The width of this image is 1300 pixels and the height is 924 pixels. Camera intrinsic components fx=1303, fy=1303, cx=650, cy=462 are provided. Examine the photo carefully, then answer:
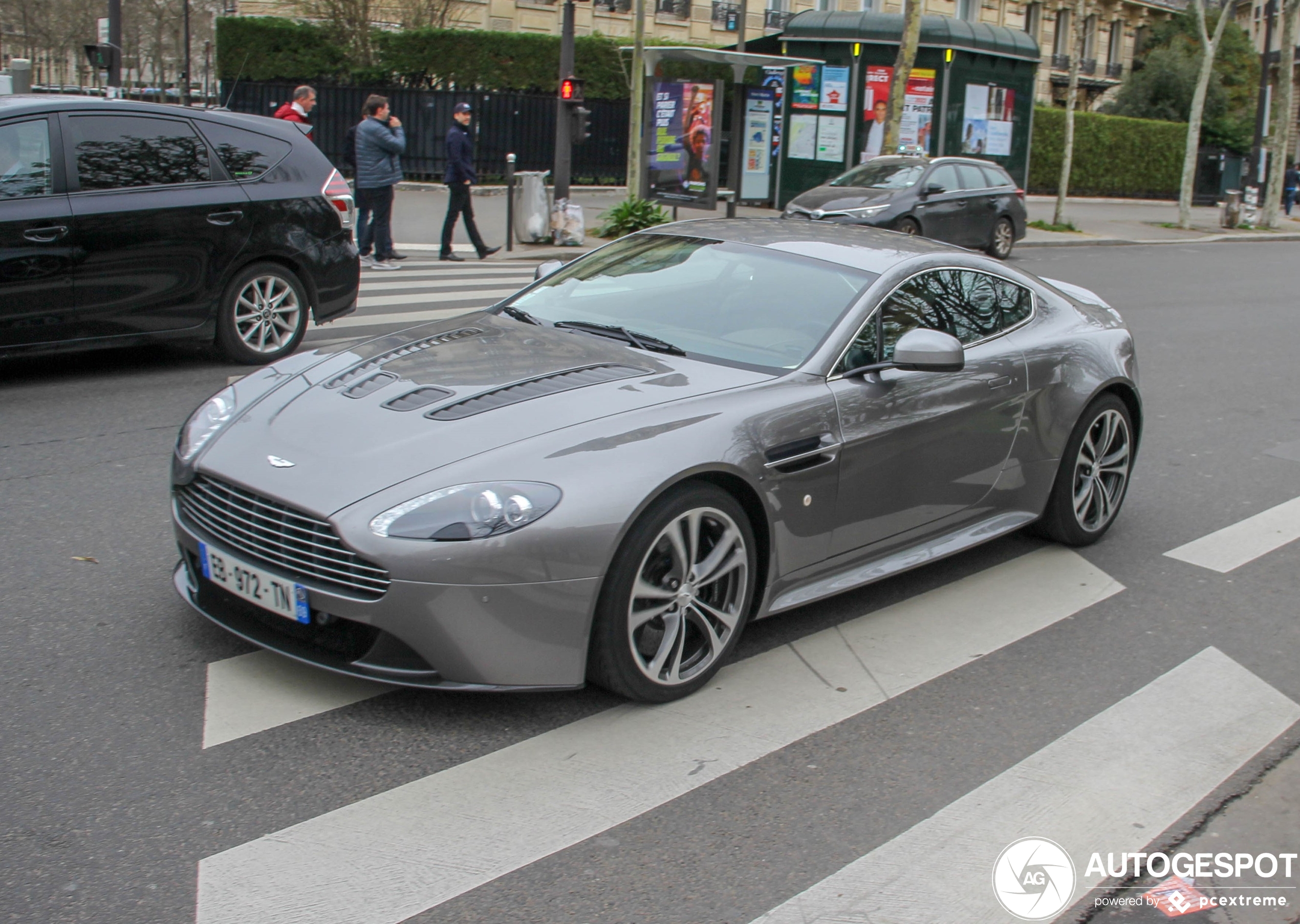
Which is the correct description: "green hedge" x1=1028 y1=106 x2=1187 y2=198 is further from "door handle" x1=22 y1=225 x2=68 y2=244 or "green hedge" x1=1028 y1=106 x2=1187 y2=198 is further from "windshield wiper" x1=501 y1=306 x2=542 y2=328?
"windshield wiper" x1=501 y1=306 x2=542 y2=328

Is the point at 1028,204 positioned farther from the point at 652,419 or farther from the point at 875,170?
the point at 652,419

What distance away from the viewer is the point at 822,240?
534cm

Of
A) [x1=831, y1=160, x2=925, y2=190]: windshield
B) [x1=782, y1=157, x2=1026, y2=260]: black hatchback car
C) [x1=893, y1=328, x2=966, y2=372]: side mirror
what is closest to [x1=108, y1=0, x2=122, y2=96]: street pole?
[x1=782, y1=157, x2=1026, y2=260]: black hatchback car

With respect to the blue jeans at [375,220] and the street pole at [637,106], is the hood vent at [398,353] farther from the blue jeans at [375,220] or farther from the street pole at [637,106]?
the street pole at [637,106]

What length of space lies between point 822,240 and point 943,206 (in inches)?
596

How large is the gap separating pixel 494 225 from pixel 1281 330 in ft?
39.2

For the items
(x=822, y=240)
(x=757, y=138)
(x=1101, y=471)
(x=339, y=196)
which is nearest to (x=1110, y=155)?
(x=757, y=138)

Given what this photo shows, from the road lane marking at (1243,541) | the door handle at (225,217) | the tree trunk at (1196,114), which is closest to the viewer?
the road lane marking at (1243,541)

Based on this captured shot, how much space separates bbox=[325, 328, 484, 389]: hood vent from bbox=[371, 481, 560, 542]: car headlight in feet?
3.02

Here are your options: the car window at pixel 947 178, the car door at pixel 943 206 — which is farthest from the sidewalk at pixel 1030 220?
the car window at pixel 947 178

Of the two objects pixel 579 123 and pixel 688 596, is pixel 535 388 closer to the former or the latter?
pixel 688 596

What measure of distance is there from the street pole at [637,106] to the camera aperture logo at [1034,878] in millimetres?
A: 17745

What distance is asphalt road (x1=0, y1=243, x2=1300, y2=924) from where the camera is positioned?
9.71 ft

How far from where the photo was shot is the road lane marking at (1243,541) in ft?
19.0
